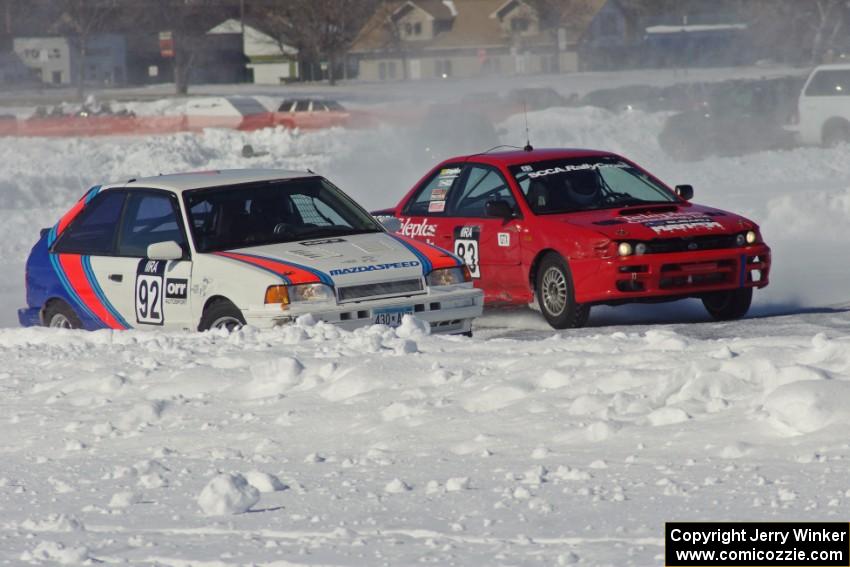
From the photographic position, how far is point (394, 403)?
6422 mm

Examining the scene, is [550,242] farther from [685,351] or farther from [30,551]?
[30,551]

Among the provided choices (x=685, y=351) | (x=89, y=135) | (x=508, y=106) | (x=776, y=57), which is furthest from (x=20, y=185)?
(x=776, y=57)

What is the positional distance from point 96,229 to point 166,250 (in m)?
1.08

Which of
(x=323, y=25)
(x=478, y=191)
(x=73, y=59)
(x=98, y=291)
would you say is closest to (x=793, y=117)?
(x=478, y=191)

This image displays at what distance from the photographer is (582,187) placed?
426 inches

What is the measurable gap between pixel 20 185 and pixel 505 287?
51.1 feet

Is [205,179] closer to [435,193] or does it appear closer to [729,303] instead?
[435,193]

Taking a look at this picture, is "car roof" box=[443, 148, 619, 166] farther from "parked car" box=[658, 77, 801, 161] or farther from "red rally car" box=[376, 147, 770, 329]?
"parked car" box=[658, 77, 801, 161]

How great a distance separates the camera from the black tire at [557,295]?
10.1 metres

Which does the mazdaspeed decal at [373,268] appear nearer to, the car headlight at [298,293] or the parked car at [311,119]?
the car headlight at [298,293]

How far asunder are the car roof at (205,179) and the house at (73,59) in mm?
69141

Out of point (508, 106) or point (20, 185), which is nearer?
point (20, 185)

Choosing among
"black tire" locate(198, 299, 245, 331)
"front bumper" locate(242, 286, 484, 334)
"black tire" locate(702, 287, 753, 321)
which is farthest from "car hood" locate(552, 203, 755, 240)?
"black tire" locate(198, 299, 245, 331)

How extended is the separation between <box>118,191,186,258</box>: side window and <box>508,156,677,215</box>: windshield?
278 centimetres
